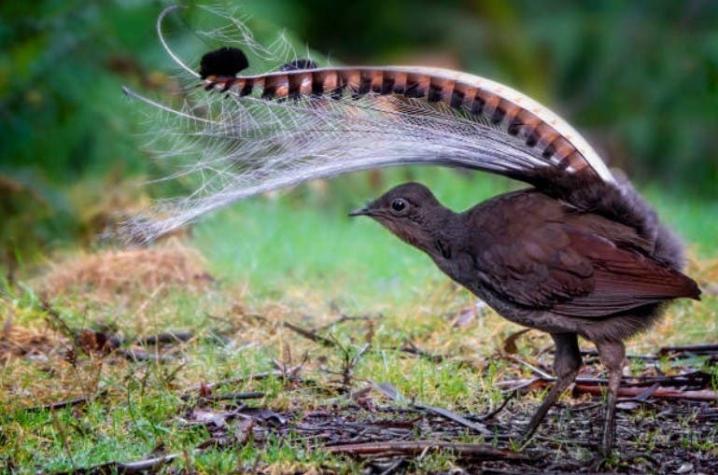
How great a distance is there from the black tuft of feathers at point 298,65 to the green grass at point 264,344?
147cm

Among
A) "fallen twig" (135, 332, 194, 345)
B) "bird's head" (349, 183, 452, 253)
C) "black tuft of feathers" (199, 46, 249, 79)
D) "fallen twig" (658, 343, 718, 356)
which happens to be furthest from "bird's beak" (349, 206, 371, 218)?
"fallen twig" (658, 343, 718, 356)

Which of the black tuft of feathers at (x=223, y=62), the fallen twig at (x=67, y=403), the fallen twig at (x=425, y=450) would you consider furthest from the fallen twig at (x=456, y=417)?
the black tuft of feathers at (x=223, y=62)

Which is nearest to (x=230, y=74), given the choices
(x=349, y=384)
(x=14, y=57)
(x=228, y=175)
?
(x=228, y=175)

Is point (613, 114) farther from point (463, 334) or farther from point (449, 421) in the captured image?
point (449, 421)

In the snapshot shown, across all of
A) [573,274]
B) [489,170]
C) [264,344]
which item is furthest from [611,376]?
[264,344]

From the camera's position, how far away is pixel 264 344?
6.97m

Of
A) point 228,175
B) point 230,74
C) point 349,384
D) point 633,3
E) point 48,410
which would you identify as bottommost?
point 48,410

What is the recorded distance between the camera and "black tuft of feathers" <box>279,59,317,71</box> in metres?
5.36

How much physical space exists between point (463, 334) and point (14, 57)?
4.99 meters

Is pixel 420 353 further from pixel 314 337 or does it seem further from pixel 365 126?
pixel 365 126

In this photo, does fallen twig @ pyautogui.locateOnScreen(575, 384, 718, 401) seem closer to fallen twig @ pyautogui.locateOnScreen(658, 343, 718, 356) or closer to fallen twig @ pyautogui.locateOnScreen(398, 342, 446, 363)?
fallen twig @ pyautogui.locateOnScreen(658, 343, 718, 356)

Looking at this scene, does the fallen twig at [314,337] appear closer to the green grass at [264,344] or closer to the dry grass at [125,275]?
the green grass at [264,344]

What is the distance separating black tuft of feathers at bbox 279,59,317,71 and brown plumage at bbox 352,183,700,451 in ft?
2.03

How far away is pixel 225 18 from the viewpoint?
224 inches
